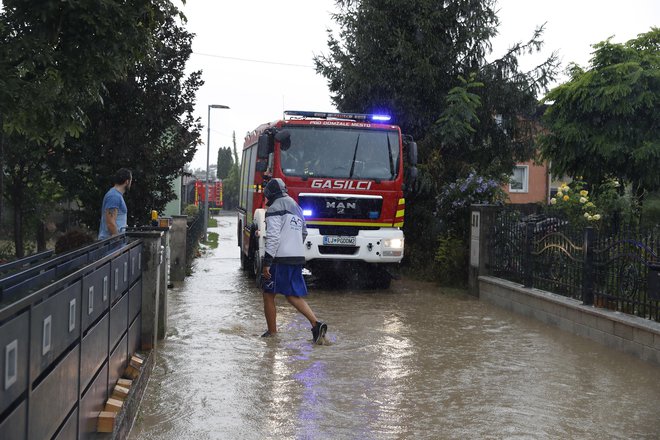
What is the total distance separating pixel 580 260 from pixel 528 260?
5.76 ft

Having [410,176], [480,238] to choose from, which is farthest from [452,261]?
[410,176]

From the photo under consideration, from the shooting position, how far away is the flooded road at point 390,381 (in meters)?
5.75

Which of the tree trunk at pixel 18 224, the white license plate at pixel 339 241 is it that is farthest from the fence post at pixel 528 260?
the tree trunk at pixel 18 224

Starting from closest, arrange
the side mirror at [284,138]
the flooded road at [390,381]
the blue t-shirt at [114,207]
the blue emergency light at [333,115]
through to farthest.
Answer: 1. the flooded road at [390,381]
2. the blue t-shirt at [114,207]
3. the side mirror at [284,138]
4. the blue emergency light at [333,115]

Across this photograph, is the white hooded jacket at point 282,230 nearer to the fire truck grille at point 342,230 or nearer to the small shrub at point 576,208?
the fire truck grille at point 342,230

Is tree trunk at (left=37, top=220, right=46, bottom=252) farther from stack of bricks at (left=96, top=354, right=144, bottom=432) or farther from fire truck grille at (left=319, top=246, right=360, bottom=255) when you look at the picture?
stack of bricks at (left=96, top=354, right=144, bottom=432)

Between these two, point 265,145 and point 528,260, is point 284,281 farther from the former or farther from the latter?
point 265,145

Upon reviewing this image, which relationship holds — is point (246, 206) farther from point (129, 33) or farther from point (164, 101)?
point (129, 33)

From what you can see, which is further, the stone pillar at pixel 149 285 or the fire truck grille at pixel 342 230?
the fire truck grille at pixel 342 230

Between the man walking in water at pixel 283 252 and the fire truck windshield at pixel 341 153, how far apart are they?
15.1 ft

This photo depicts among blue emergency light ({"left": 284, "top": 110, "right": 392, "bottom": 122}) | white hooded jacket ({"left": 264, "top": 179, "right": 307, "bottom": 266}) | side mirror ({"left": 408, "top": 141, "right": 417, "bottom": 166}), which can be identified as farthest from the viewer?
blue emergency light ({"left": 284, "top": 110, "right": 392, "bottom": 122})

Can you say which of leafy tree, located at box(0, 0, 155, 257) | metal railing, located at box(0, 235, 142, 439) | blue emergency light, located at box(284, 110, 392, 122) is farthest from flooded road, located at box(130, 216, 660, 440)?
blue emergency light, located at box(284, 110, 392, 122)

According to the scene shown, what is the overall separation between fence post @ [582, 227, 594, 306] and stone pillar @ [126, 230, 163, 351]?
5.47 meters

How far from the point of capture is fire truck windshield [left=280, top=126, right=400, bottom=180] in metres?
14.0
